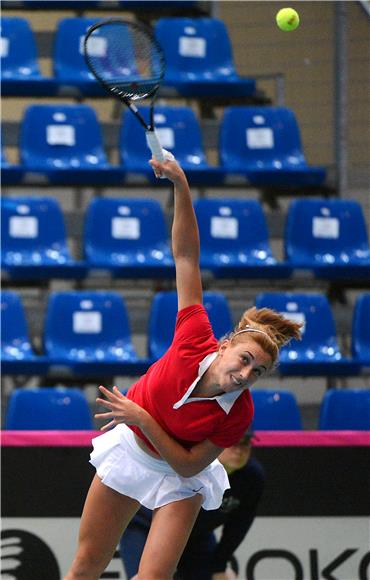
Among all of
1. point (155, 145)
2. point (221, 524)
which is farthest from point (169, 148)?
point (155, 145)

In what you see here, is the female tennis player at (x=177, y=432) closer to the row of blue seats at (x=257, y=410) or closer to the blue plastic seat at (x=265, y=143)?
the row of blue seats at (x=257, y=410)

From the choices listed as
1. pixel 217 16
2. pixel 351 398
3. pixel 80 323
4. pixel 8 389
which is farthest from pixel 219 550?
pixel 217 16

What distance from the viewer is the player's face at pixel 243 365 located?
392 cm

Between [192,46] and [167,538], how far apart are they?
18.4 ft

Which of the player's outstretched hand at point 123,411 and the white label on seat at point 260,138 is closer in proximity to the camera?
the player's outstretched hand at point 123,411

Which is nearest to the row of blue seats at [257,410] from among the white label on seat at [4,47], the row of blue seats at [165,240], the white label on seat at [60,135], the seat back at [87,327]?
the seat back at [87,327]

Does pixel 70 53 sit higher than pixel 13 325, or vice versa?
pixel 70 53

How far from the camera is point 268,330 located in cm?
404

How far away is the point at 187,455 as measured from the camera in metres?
4.07

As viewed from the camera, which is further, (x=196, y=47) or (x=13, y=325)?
(x=196, y=47)

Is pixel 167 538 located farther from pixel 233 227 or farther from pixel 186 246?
pixel 233 227

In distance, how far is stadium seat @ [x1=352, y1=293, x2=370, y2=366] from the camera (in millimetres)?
7836

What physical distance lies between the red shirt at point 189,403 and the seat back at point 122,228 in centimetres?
372

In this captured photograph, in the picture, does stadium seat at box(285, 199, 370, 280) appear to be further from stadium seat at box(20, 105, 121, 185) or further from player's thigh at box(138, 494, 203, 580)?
player's thigh at box(138, 494, 203, 580)
